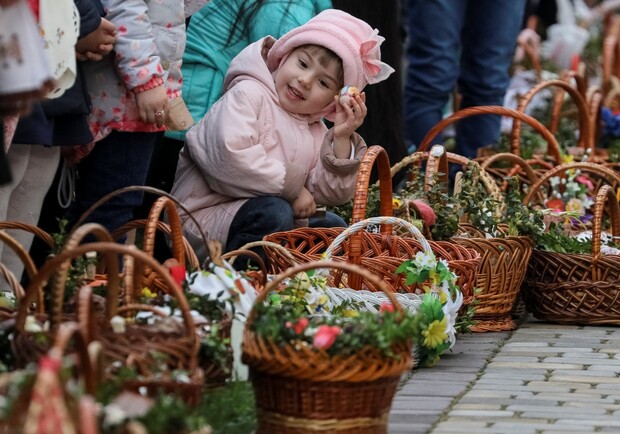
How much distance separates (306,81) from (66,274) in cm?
221

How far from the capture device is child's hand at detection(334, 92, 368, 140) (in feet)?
16.7

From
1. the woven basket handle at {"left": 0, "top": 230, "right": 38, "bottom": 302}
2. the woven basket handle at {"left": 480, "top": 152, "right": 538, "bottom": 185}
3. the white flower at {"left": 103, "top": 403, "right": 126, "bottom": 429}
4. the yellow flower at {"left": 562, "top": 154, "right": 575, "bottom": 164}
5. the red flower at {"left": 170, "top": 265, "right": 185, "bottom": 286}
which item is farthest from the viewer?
the yellow flower at {"left": 562, "top": 154, "right": 575, "bottom": 164}

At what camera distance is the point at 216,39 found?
5727mm

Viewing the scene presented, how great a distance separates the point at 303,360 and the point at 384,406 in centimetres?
28

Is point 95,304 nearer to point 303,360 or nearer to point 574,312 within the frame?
point 303,360

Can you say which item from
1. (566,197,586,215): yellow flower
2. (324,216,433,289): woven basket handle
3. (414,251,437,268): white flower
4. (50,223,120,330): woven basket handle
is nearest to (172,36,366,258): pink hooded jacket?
(324,216,433,289): woven basket handle

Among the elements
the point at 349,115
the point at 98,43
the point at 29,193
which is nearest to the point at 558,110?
the point at 349,115

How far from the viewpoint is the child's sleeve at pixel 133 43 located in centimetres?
465

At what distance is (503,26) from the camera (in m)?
7.67

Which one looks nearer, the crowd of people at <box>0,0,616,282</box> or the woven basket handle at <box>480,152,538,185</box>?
the crowd of people at <box>0,0,616,282</box>

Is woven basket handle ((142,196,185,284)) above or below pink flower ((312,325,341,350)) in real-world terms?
above

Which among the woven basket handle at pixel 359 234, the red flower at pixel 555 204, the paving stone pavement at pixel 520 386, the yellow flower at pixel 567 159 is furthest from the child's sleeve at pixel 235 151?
the yellow flower at pixel 567 159

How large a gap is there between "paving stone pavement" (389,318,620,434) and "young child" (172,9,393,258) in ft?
2.78

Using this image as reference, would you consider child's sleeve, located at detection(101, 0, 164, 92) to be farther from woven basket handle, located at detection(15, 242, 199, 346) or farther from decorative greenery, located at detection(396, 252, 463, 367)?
woven basket handle, located at detection(15, 242, 199, 346)
